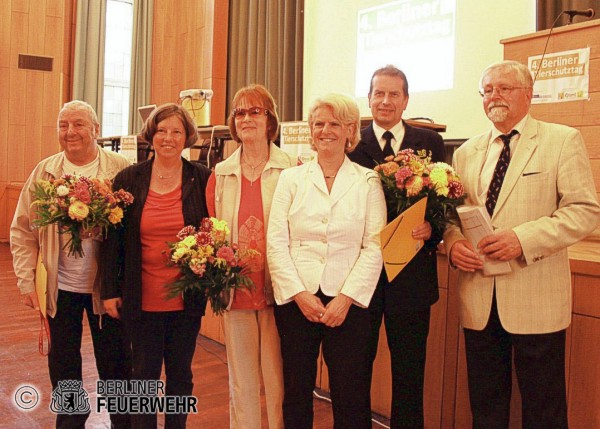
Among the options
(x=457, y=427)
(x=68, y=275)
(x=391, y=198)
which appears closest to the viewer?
(x=391, y=198)

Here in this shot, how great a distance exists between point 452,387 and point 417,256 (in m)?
0.92

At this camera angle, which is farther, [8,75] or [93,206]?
[8,75]

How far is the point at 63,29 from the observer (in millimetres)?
9914

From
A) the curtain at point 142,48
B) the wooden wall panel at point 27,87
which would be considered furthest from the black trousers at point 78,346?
the curtain at point 142,48

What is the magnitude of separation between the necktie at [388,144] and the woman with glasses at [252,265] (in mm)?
412

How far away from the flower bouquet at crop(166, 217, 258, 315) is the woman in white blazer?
15cm

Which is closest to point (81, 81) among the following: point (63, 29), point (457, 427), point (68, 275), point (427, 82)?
point (63, 29)

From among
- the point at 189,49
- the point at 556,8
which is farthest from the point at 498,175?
the point at 189,49

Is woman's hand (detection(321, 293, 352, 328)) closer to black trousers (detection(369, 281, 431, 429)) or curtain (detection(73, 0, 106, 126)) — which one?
black trousers (detection(369, 281, 431, 429))

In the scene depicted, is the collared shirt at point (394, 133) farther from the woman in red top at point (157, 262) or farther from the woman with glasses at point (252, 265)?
the woman in red top at point (157, 262)

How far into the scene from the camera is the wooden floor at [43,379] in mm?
3033

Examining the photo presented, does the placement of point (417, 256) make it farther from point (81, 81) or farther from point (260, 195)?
point (81, 81)

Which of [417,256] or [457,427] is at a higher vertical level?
[417,256]

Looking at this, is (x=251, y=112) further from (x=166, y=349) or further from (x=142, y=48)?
(x=142, y=48)
